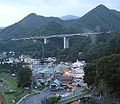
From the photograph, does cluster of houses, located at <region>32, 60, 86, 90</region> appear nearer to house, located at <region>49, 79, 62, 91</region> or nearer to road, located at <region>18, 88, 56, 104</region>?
house, located at <region>49, 79, 62, 91</region>

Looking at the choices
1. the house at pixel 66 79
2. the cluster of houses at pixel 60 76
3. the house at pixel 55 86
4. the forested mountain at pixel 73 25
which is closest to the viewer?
the house at pixel 55 86

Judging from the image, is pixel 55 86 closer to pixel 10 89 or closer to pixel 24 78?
pixel 24 78

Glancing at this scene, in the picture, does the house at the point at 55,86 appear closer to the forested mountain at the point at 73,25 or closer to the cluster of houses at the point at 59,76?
the cluster of houses at the point at 59,76

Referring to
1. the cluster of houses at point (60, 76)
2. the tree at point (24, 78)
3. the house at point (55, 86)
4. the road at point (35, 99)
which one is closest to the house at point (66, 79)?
the cluster of houses at point (60, 76)

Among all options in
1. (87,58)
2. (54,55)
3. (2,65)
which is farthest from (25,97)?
(54,55)

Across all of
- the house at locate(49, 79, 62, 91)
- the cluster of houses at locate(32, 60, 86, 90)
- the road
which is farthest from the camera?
the cluster of houses at locate(32, 60, 86, 90)

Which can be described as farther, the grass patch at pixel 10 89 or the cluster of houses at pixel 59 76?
the cluster of houses at pixel 59 76

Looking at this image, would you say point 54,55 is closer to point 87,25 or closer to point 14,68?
point 14,68

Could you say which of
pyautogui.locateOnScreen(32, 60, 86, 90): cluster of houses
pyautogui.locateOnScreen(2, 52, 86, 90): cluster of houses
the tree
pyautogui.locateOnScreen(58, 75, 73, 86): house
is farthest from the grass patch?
pyautogui.locateOnScreen(58, 75, 73, 86): house

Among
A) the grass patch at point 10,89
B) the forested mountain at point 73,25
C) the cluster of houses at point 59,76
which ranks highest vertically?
the forested mountain at point 73,25
